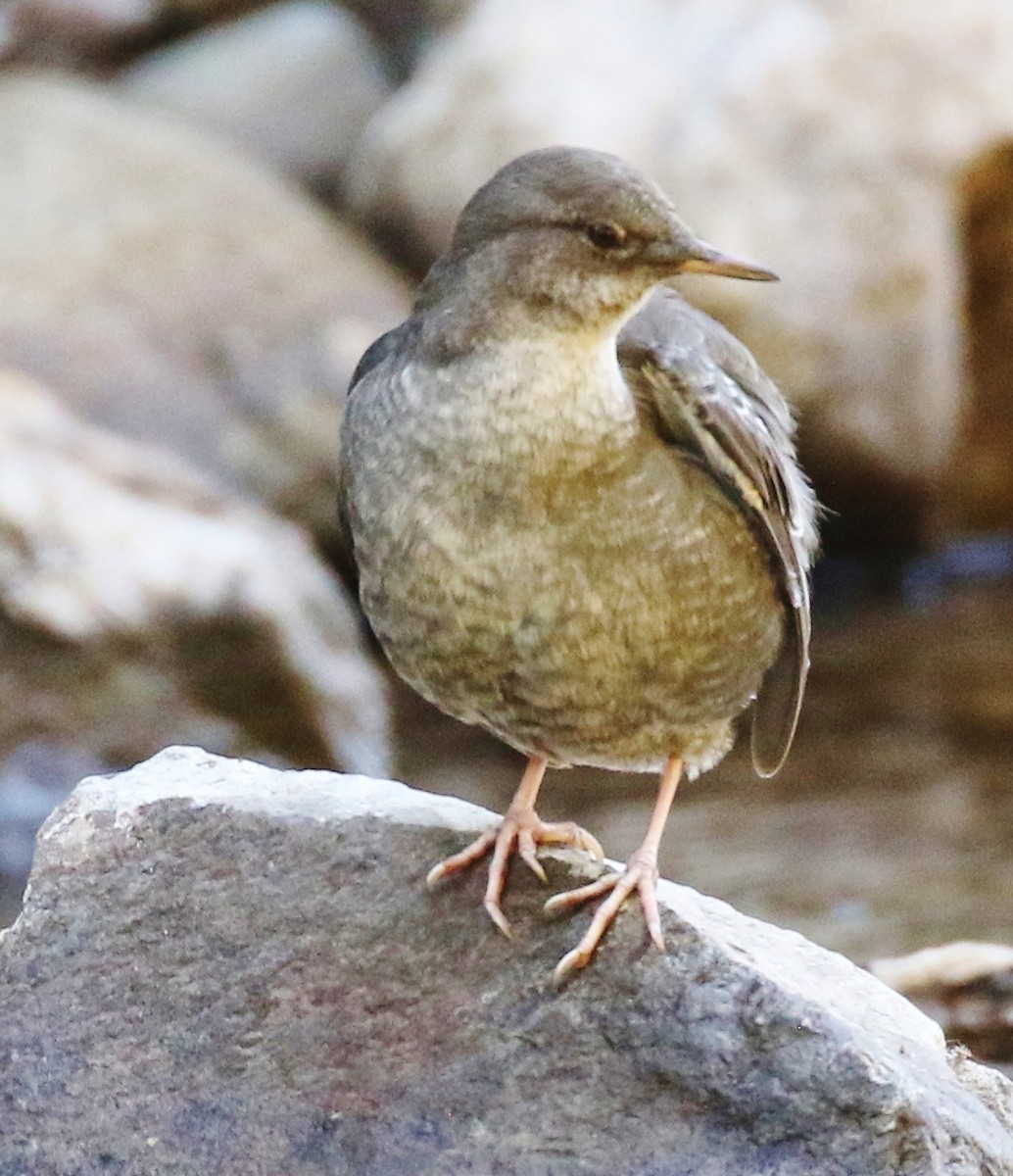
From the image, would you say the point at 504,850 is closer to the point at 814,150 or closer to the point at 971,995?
the point at 971,995

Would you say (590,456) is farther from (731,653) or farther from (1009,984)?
(1009,984)

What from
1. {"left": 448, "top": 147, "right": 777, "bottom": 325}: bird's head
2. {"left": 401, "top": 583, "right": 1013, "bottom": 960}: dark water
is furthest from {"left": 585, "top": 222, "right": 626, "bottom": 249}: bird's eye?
{"left": 401, "top": 583, "right": 1013, "bottom": 960}: dark water

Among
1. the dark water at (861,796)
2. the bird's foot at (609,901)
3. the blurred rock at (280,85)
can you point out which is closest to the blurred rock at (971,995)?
the dark water at (861,796)

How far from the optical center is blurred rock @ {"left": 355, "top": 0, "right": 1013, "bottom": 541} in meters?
8.59

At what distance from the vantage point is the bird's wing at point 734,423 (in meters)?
3.30

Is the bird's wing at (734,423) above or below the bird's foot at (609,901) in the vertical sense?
above

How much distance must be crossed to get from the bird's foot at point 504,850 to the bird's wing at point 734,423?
1.76ft

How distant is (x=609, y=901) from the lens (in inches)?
127

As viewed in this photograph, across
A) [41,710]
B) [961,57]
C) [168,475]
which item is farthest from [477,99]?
[41,710]

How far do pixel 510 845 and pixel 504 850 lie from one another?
3cm

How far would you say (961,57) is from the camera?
8.91m

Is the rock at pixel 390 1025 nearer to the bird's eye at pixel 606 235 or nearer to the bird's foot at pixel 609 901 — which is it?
the bird's foot at pixel 609 901

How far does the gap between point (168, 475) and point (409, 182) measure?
8.36ft

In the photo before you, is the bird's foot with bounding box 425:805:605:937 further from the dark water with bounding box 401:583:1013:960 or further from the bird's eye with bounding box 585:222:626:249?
the dark water with bounding box 401:583:1013:960
